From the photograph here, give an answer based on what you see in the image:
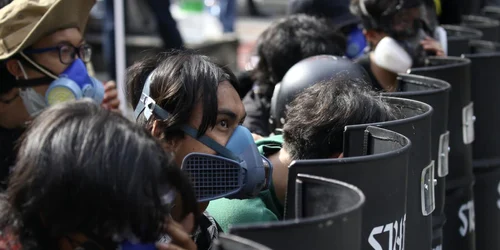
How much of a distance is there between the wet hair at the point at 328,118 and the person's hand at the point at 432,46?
73.1 inches

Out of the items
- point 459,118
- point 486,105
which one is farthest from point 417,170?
point 486,105

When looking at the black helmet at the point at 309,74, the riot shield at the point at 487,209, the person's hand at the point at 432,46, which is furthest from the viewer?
the person's hand at the point at 432,46

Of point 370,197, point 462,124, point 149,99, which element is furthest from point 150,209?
point 462,124

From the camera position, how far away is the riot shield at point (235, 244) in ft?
5.65

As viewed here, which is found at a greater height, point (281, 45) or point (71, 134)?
point (71, 134)

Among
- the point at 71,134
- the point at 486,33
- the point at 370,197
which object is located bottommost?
the point at 486,33

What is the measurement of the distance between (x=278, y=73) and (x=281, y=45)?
0.14 meters

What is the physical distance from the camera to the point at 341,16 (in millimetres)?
5941

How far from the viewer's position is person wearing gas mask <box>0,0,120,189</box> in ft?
13.1

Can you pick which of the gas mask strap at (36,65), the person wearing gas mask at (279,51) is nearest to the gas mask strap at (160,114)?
the gas mask strap at (36,65)

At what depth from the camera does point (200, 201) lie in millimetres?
2711

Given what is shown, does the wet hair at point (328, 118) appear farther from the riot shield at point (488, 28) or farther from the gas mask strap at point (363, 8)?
the riot shield at point (488, 28)

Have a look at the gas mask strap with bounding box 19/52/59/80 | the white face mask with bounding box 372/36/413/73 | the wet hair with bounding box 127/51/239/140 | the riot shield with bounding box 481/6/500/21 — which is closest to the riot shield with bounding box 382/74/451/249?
the wet hair with bounding box 127/51/239/140

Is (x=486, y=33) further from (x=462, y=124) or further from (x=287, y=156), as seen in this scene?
(x=287, y=156)
